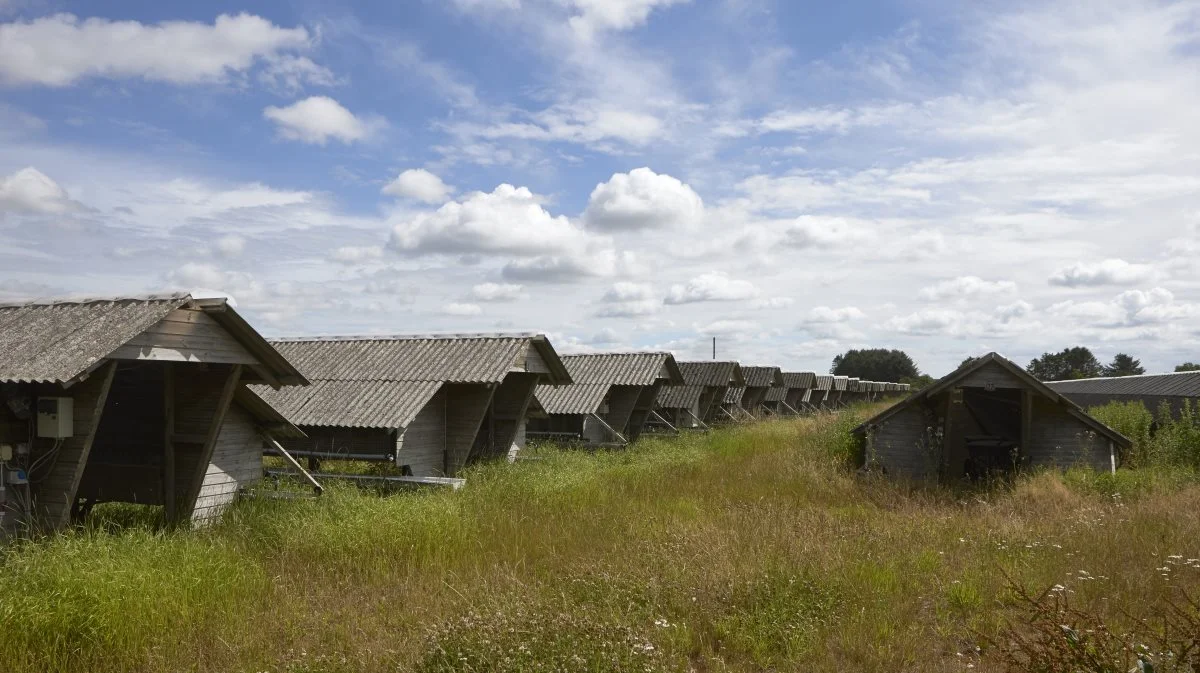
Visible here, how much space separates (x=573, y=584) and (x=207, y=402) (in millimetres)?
5599

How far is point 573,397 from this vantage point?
22438 millimetres

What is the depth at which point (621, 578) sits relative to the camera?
7.71m

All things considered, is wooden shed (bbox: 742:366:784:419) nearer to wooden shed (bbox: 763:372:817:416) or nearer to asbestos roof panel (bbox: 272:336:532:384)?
wooden shed (bbox: 763:372:817:416)

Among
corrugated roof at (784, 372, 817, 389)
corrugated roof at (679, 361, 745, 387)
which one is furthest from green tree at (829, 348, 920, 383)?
corrugated roof at (679, 361, 745, 387)

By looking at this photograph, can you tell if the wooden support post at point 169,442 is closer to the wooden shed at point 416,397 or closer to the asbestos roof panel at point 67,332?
the asbestos roof panel at point 67,332

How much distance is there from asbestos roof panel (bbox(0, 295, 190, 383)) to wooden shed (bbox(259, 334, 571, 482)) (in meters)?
5.06

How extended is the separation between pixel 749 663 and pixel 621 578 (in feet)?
5.59

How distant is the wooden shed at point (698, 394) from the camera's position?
28.4 m

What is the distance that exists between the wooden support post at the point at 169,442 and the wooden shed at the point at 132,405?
0.01m

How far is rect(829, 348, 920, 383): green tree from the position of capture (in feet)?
352

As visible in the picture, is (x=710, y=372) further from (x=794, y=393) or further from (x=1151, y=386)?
(x=794, y=393)

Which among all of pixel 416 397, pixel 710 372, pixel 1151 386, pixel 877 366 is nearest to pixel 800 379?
pixel 710 372

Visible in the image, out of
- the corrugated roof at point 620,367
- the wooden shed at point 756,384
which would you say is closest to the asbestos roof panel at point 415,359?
the corrugated roof at point 620,367


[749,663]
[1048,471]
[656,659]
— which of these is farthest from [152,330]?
[1048,471]
